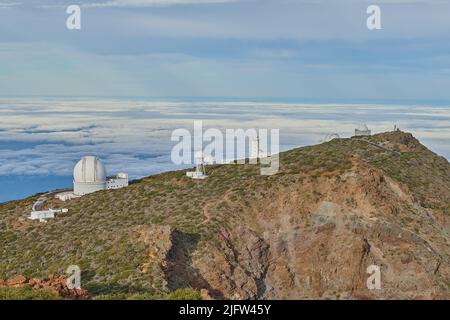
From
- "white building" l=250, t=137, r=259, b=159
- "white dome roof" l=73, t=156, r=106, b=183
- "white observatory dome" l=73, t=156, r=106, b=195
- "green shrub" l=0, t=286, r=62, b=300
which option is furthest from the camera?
"white building" l=250, t=137, r=259, b=159

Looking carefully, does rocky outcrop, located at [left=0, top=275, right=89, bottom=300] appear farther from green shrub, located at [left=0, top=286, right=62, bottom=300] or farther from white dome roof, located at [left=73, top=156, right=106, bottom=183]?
white dome roof, located at [left=73, top=156, right=106, bottom=183]

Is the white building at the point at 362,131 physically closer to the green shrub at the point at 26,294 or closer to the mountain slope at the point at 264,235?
the mountain slope at the point at 264,235

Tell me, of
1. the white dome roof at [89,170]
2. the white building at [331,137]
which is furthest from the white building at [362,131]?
the white dome roof at [89,170]

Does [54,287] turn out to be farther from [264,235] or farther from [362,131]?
[362,131]

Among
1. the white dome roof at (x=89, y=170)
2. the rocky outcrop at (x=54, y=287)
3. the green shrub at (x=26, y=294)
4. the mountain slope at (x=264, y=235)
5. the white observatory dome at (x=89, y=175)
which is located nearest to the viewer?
the green shrub at (x=26, y=294)

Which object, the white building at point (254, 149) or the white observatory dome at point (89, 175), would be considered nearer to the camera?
the white observatory dome at point (89, 175)

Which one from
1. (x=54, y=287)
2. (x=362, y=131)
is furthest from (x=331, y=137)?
(x=54, y=287)

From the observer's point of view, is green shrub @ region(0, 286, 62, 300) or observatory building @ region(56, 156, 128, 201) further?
observatory building @ region(56, 156, 128, 201)

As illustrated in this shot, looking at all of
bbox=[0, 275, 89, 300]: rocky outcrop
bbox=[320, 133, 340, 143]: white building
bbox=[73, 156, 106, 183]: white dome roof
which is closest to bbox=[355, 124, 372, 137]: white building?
bbox=[320, 133, 340, 143]: white building
